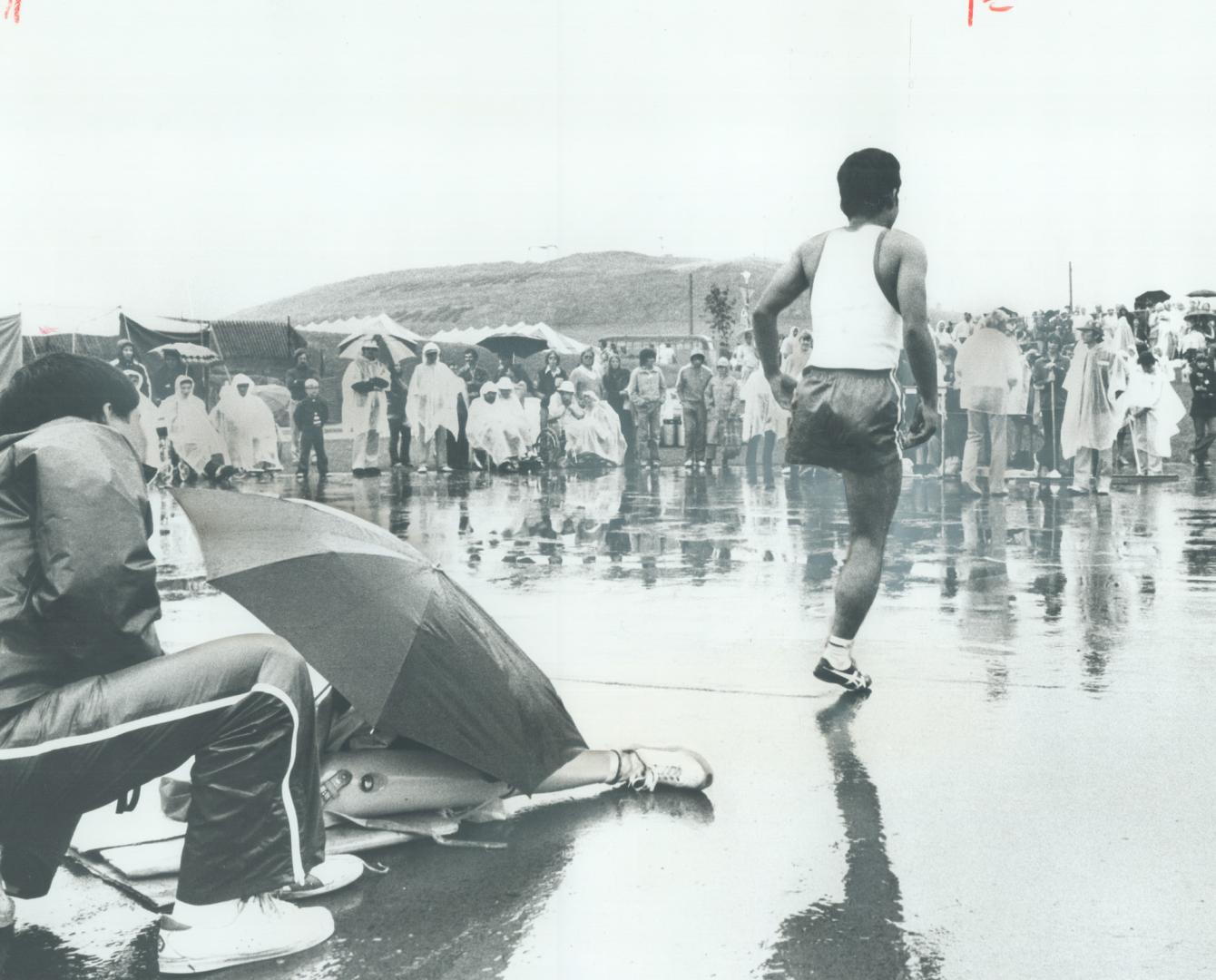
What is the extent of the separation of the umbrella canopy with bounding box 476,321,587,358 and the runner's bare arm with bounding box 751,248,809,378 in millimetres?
21501

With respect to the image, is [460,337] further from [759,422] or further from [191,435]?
[759,422]

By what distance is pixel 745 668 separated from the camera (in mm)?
5609

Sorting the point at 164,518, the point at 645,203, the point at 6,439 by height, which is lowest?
the point at 164,518

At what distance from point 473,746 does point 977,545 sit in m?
7.15

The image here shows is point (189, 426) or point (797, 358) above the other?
point (797, 358)

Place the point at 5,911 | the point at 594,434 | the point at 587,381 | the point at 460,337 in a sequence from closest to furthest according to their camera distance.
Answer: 1. the point at 5,911
2. the point at 594,434
3. the point at 587,381
4. the point at 460,337

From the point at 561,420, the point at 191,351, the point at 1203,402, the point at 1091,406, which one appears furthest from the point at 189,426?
the point at 1203,402

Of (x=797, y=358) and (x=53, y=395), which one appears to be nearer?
(x=53, y=395)

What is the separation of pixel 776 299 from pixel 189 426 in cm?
1510

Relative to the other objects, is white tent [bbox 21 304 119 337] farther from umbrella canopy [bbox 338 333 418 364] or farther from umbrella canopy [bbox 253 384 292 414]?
umbrella canopy [bbox 253 384 292 414]

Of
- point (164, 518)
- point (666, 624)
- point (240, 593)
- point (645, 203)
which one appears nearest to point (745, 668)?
point (666, 624)

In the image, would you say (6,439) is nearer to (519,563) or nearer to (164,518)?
(519,563)

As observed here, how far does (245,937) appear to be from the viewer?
282 centimetres

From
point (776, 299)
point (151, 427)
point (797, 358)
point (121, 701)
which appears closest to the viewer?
point (121, 701)
